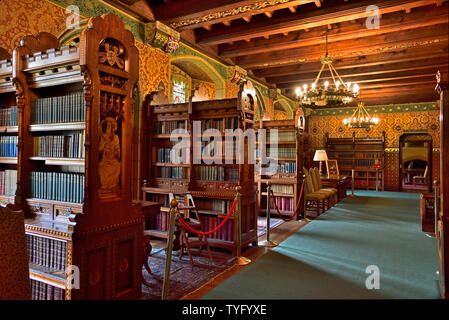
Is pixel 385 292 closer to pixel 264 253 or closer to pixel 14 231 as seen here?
pixel 264 253

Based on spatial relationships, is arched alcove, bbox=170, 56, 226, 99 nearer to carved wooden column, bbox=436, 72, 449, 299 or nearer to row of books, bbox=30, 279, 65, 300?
carved wooden column, bbox=436, 72, 449, 299

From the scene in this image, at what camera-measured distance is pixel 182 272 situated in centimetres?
399

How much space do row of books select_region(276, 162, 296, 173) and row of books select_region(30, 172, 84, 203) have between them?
18.7 feet

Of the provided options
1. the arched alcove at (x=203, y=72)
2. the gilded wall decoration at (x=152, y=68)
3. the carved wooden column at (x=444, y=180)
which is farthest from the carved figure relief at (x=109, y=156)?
the arched alcove at (x=203, y=72)

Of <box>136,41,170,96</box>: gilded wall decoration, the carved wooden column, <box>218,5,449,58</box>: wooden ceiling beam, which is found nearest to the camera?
the carved wooden column

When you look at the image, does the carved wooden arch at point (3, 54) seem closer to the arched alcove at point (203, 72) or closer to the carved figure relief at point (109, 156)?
the carved figure relief at point (109, 156)

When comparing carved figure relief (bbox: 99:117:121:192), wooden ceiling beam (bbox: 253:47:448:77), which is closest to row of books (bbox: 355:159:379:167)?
wooden ceiling beam (bbox: 253:47:448:77)

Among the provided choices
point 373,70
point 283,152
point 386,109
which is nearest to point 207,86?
point 283,152

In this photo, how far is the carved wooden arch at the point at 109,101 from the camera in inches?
105

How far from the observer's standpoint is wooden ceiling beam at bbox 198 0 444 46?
A: 5586 millimetres

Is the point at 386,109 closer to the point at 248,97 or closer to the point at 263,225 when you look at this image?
the point at 263,225

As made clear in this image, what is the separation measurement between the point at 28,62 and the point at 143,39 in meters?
3.44

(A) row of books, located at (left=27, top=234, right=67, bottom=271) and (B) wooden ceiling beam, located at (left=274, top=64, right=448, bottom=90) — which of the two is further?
(B) wooden ceiling beam, located at (left=274, top=64, right=448, bottom=90)
